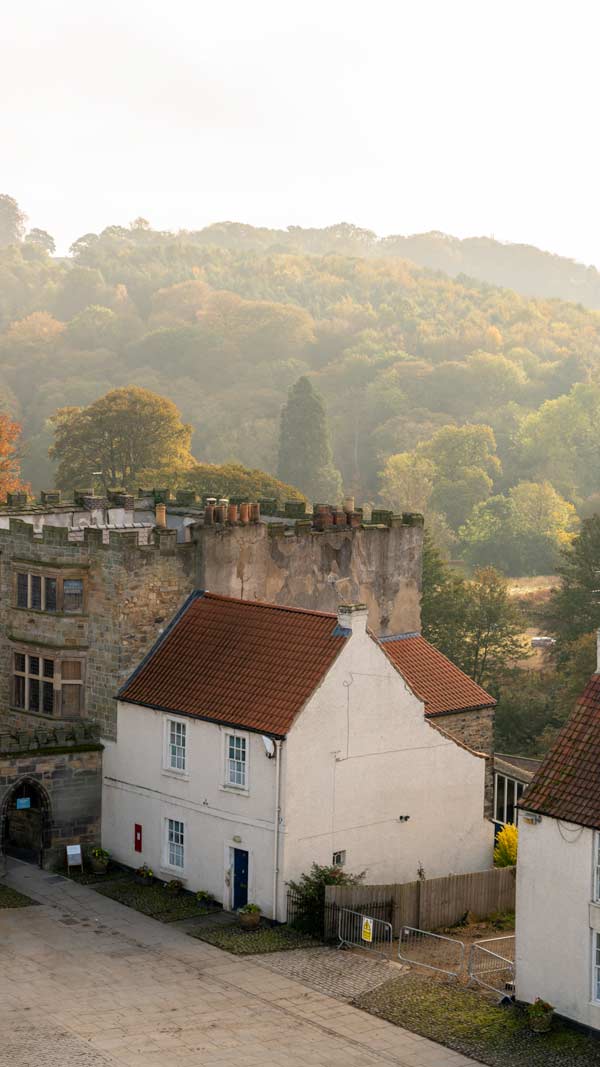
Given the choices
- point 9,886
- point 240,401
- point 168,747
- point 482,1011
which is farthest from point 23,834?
point 240,401

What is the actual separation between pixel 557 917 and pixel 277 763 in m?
9.32

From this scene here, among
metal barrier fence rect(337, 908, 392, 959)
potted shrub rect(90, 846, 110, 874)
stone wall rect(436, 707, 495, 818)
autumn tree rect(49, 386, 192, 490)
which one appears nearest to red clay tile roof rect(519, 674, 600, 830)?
metal barrier fence rect(337, 908, 392, 959)

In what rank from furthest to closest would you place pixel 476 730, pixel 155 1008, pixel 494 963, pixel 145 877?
1. pixel 476 730
2. pixel 145 877
3. pixel 494 963
4. pixel 155 1008

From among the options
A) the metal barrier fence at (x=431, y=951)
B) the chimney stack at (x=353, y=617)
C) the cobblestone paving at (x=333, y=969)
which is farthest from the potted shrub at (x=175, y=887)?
the chimney stack at (x=353, y=617)

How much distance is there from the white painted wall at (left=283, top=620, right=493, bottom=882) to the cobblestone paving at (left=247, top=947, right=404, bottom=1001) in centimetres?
250

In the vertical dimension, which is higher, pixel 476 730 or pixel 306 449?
pixel 306 449

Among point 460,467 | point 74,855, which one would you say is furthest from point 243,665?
point 460,467

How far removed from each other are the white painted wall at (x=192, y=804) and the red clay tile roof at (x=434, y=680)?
25.5 ft

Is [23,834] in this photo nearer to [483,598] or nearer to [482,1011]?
[482,1011]

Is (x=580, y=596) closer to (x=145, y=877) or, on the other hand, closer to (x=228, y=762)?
(x=145, y=877)

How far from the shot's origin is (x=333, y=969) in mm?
38906

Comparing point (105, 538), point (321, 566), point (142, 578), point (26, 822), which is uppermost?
point (105, 538)

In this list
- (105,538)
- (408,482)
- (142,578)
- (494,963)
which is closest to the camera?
(494,963)

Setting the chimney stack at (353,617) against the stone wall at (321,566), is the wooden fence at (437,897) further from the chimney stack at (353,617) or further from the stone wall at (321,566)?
the stone wall at (321,566)
